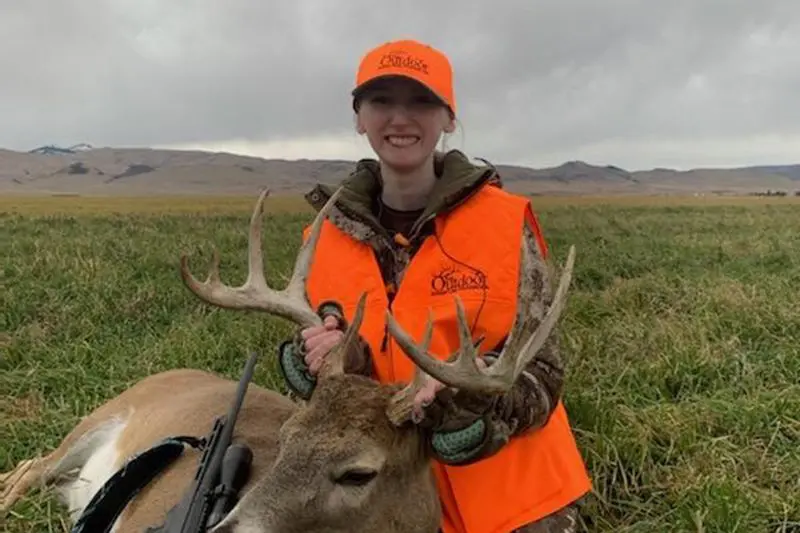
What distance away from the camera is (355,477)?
344 centimetres

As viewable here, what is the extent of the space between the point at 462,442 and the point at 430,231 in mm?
1279

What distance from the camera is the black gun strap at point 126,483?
443cm

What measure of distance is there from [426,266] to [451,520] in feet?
4.00

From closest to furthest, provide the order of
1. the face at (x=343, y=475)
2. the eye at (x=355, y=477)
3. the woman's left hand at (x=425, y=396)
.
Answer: the face at (x=343, y=475)
the eye at (x=355, y=477)
the woman's left hand at (x=425, y=396)

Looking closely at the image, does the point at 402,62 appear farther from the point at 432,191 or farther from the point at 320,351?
the point at 320,351

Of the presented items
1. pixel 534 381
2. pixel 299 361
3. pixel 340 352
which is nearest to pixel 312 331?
pixel 299 361

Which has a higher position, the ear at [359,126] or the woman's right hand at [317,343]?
the ear at [359,126]

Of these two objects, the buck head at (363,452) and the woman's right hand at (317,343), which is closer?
the buck head at (363,452)

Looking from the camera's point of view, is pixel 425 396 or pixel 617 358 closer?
pixel 425 396

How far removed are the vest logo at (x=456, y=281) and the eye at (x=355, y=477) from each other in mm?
1111

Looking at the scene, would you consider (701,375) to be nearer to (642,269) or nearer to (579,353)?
(579,353)

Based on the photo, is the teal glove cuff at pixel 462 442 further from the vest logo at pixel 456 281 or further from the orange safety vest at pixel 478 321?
the vest logo at pixel 456 281

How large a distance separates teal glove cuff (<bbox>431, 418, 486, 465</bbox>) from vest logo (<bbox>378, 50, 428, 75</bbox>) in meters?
1.73

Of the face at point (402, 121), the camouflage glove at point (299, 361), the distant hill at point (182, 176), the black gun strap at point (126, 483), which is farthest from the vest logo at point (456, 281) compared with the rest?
the distant hill at point (182, 176)
